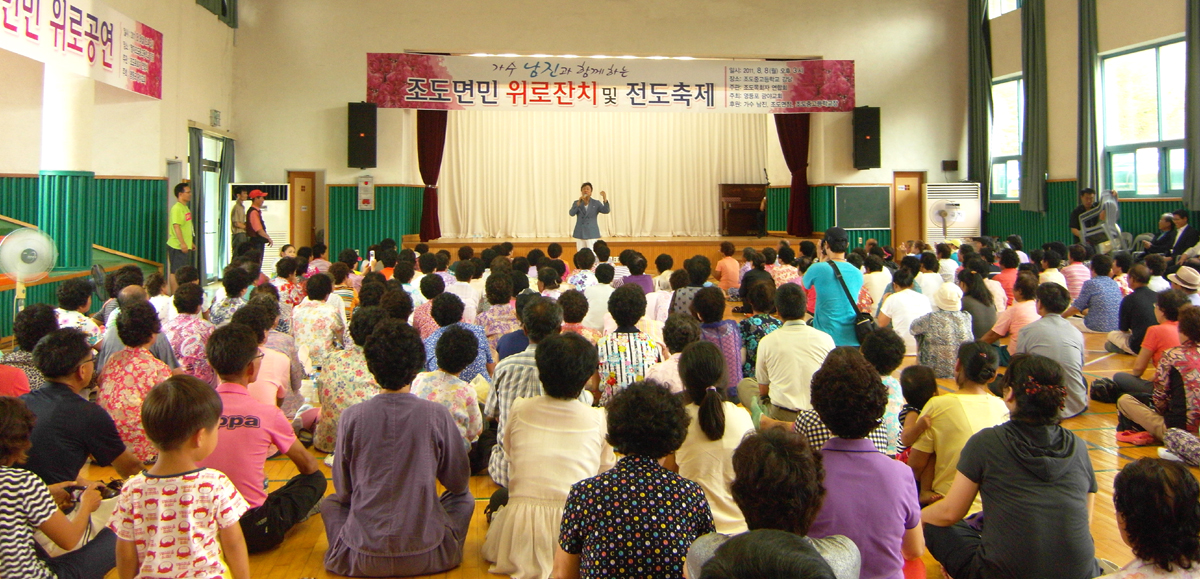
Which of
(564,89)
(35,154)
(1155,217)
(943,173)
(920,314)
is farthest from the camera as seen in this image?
(943,173)

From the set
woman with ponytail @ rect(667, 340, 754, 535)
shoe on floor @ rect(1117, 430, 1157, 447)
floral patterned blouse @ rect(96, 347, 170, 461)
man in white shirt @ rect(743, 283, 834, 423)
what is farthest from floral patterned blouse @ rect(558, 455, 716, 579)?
shoe on floor @ rect(1117, 430, 1157, 447)

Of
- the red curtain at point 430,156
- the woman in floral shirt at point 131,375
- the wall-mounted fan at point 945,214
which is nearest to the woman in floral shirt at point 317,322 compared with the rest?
the woman in floral shirt at point 131,375

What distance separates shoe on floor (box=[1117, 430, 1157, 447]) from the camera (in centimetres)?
443

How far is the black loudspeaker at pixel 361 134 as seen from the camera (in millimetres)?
11719

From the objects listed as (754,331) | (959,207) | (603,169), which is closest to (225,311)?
A: (754,331)

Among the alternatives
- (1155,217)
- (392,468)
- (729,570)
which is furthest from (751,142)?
(729,570)

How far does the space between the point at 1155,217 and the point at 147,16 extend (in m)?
11.2

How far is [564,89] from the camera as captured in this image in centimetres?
1127

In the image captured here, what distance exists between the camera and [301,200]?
1209cm

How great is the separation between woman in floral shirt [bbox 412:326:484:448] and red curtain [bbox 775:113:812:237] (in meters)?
10.5

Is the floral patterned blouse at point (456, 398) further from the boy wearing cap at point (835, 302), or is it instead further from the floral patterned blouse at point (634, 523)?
the boy wearing cap at point (835, 302)

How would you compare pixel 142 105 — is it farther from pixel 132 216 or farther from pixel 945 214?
pixel 945 214

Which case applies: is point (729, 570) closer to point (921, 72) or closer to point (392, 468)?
point (392, 468)

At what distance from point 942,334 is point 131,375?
14.7ft
